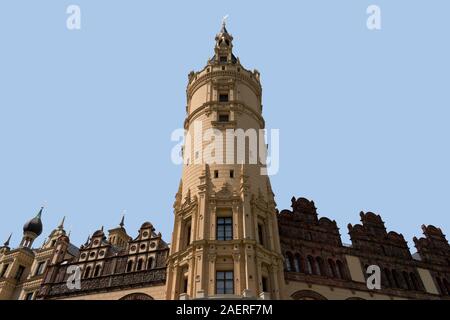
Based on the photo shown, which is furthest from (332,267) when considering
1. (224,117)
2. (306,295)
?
(224,117)

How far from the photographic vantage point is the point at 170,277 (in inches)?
1103

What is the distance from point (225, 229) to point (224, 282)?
163 inches

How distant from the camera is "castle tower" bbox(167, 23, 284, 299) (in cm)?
2583

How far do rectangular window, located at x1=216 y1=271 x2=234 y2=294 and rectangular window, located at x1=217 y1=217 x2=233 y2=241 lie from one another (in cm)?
257

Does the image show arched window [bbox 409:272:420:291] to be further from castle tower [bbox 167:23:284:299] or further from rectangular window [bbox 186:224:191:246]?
rectangular window [bbox 186:224:191:246]

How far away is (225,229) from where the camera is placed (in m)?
28.4

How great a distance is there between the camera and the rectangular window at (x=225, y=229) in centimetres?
2785

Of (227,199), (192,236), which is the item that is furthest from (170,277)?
(227,199)

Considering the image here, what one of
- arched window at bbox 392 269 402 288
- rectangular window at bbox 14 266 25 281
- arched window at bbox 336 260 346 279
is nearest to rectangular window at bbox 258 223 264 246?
arched window at bbox 336 260 346 279

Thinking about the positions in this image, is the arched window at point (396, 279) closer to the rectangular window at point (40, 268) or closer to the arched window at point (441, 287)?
the arched window at point (441, 287)
